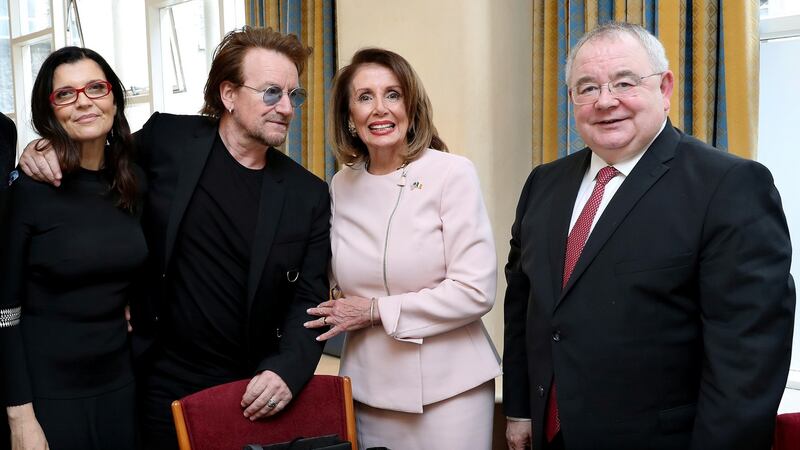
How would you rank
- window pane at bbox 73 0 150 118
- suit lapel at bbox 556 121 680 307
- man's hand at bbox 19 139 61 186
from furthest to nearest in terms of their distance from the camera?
window pane at bbox 73 0 150 118
man's hand at bbox 19 139 61 186
suit lapel at bbox 556 121 680 307

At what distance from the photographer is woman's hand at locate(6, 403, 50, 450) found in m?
1.86

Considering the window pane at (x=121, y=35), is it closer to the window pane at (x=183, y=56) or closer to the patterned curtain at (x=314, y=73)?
the window pane at (x=183, y=56)

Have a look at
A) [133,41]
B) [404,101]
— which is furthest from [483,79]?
[133,41]

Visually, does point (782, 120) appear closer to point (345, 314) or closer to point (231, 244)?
point (345, 314)

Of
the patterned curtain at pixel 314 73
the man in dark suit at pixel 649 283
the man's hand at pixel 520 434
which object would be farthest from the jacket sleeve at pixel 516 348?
the patterned curtain at pixel 314 73

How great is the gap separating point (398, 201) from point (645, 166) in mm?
710

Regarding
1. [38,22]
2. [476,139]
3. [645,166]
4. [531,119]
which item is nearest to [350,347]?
[645,166]

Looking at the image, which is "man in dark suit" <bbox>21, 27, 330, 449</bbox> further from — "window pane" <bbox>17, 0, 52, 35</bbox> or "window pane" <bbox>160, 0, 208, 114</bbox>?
"window pane" <bbox>17, 0, 52, 35</bbox>

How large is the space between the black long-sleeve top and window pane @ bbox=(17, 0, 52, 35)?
19.6 feet

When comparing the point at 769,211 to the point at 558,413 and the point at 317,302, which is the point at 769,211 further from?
the point at 317,302

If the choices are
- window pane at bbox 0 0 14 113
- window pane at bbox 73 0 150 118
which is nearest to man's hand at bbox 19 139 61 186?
window pane at bbox 73 0 150 118

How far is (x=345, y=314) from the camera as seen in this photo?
2.11 m

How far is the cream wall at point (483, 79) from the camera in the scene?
3.29 meters

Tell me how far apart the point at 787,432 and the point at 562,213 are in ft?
2.23
